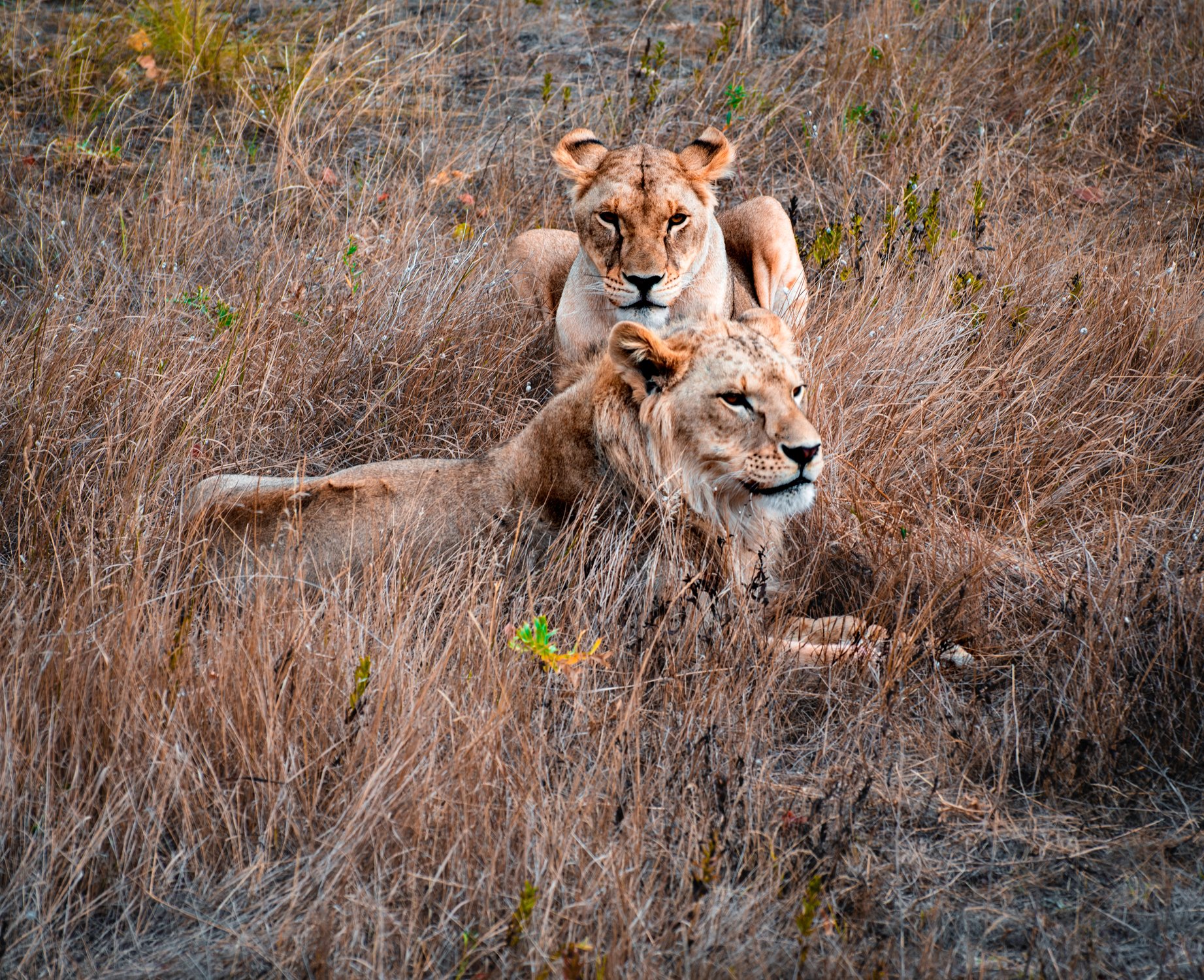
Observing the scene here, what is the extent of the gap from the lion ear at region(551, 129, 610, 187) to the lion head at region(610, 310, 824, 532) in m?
2.05

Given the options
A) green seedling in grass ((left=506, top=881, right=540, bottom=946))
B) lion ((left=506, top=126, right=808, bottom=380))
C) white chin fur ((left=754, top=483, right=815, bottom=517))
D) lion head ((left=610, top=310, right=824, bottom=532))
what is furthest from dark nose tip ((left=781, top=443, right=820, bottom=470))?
green seedling in grass ((left=506, top=881, right=540, bottom=946))

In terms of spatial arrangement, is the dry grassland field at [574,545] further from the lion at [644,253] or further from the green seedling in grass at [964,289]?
the lion at [644,253]

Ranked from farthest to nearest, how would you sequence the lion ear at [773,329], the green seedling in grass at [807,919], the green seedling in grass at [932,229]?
the green seedling in grass at [932,229] < the lion ear at [773,329] < the green seedling in grass at [807,919]

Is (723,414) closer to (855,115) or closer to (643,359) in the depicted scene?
(643,359)

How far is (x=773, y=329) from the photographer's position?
4086mm

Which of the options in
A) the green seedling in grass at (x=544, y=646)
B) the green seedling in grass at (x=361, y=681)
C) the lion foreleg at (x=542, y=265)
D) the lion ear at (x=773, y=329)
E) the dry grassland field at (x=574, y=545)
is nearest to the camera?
the dry grassland field at (x=574, y=545)

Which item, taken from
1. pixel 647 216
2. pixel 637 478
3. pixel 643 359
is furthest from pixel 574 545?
pixel 647 216

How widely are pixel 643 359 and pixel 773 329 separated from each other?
0.62 metres

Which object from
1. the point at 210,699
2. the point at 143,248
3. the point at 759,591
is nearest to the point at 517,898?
the point at 210,699

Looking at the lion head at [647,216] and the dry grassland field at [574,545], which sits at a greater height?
the lion head at [647,216]

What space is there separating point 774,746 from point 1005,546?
1.47m

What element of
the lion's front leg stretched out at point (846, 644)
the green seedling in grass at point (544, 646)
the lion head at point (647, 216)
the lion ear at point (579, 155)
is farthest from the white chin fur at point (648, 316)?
the green seedling in grass at point (544, 646)

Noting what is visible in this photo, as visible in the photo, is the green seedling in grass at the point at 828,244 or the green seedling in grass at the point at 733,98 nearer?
the green seedling in grass at the point at 828,244

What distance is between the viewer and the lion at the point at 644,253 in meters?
5.27
